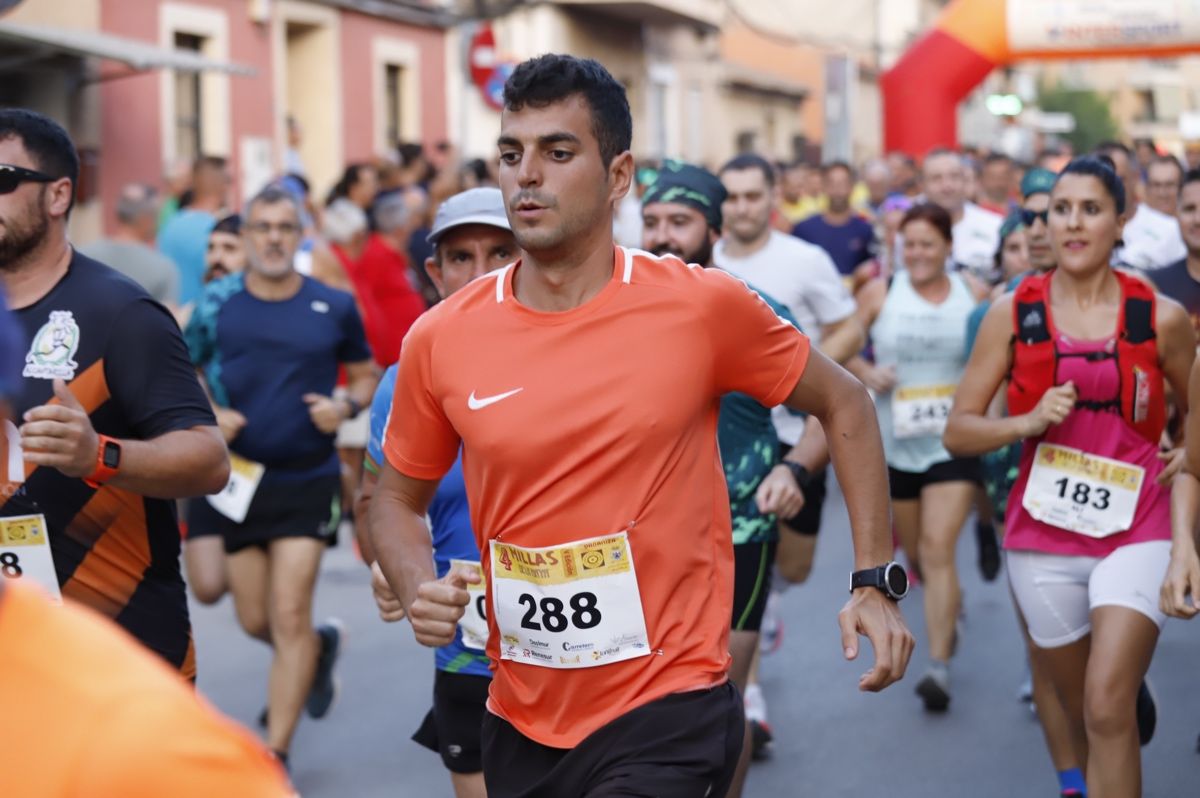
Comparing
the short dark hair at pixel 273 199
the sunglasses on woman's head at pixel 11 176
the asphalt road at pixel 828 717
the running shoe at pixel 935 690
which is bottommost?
the asphalt road at pixel 828 717

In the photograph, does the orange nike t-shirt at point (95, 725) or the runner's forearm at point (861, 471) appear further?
the runner's forearm at point (861, 471)

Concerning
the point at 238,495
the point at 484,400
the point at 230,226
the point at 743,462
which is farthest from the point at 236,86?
the point at 484,400

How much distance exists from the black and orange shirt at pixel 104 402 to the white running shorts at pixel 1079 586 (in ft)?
8.29

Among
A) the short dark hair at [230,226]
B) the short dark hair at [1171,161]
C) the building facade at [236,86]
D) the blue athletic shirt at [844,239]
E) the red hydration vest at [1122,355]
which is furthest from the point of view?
the building facade at [236,86]

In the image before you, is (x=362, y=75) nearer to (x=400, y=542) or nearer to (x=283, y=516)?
(x=283, y=516)

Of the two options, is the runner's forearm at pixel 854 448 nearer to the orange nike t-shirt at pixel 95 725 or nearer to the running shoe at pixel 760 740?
the orange nike t-shirt at pixel 95 725

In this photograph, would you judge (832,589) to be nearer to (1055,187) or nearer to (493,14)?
(1055,187)

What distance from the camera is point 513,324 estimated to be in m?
3.74

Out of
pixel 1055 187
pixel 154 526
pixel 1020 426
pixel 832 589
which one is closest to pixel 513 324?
pixel 154 526

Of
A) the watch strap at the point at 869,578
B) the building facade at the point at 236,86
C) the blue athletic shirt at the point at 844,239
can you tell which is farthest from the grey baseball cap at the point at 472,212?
the building facade at the point at 236,86

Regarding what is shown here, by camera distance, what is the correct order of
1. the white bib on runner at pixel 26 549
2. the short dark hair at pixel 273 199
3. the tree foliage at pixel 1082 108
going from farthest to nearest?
the tree foliage at pixel 1082 108 → the short dark hair at pixel 273 199 → the white bib on runner at pixel 26 549

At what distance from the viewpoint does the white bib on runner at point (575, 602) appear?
3637mm

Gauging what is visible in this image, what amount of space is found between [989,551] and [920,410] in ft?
4.97

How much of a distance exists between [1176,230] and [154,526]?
315 inches
